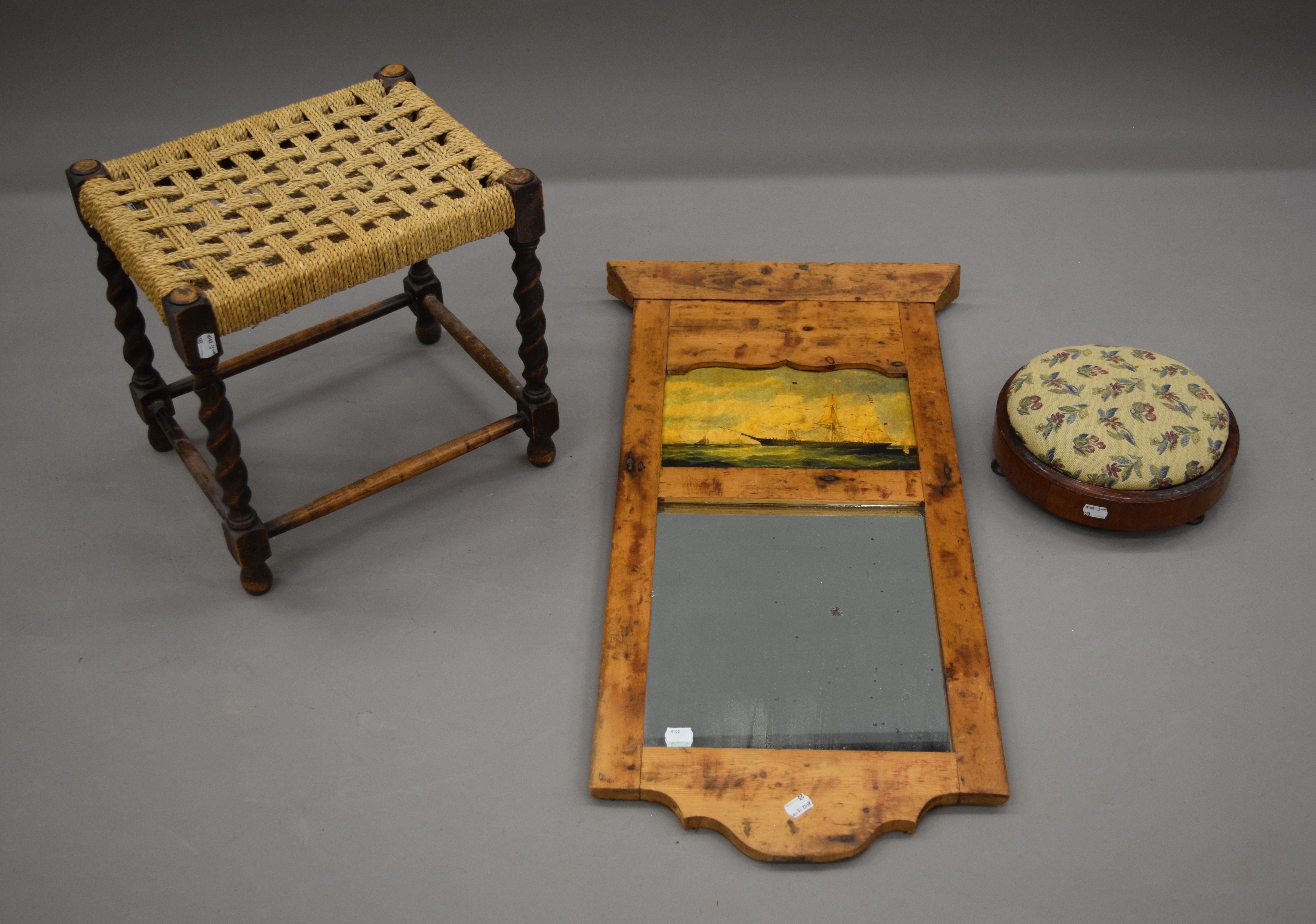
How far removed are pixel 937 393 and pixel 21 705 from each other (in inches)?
78.5

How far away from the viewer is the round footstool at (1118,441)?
2.48 metres

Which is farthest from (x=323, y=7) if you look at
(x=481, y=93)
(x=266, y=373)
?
(x=266, y=373)

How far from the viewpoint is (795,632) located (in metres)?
2.37

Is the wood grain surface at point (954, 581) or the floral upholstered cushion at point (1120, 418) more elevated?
the floral upholstered cushion at point (1120, 418)

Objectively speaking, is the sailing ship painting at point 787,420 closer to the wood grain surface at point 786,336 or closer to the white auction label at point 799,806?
the wood grain surface at point 786,336

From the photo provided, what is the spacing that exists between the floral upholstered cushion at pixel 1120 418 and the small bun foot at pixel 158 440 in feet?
6.16

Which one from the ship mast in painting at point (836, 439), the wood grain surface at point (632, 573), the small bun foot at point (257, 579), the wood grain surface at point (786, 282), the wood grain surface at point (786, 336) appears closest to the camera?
the wood grain surface at point (632, 573)

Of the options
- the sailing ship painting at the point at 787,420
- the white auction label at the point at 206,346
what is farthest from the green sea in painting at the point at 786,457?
the white auction label at the point at 206,346

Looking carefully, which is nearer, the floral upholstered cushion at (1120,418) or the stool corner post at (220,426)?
the stool corner post at (220,426)

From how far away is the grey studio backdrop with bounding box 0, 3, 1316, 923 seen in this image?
207 cm

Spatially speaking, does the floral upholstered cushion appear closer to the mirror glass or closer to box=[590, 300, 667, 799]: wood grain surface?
the mirror glass

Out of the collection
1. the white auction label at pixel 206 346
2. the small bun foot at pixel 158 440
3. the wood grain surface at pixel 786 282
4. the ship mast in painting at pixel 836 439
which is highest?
the white auction label at pixel 206 346

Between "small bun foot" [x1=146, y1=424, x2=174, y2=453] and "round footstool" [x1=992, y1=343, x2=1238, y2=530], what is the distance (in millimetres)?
1854

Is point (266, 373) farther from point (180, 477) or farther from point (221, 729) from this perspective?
point (221, 729)
